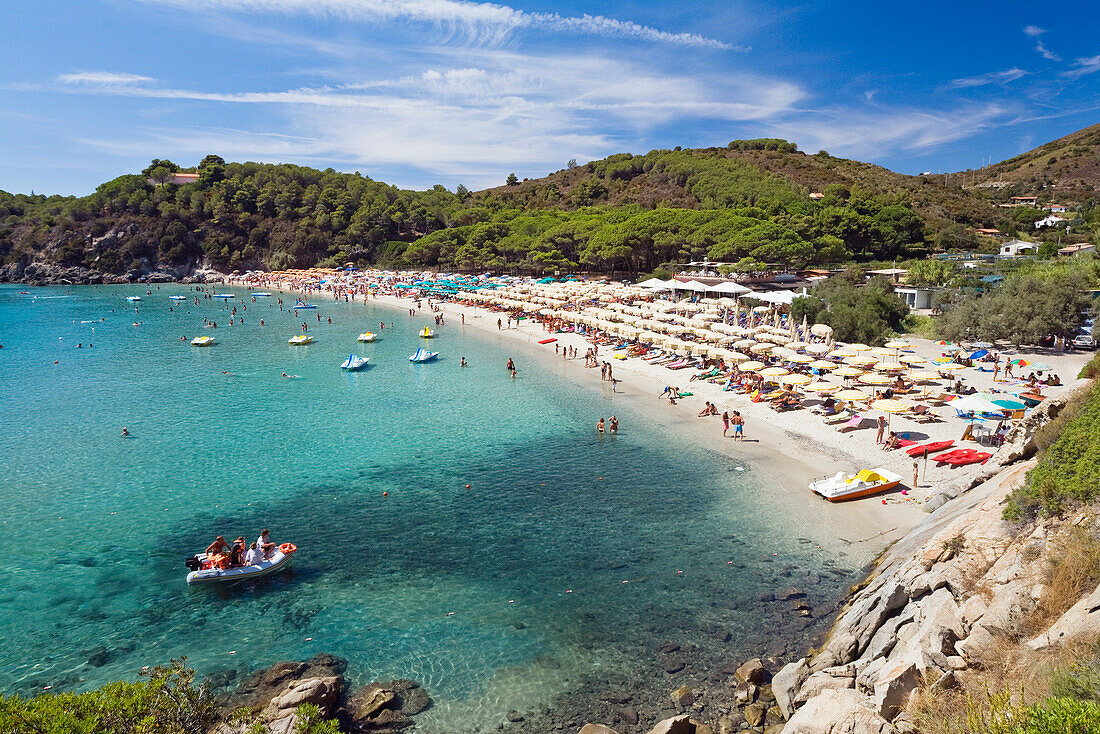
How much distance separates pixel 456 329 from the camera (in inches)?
1955

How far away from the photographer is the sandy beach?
15594mm

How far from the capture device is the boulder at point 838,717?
23.0 feet

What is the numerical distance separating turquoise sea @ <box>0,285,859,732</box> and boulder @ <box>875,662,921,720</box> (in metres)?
3.72

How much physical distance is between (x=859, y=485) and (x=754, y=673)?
27.7 ft

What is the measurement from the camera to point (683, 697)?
32.1 feet

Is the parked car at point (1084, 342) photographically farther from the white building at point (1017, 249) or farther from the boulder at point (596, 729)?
the boulder at point (596, 729)

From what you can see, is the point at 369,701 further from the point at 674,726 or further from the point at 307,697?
the point at 674,726

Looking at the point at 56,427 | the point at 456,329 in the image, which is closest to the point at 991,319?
the point at 456,329

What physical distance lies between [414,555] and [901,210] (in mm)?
64721

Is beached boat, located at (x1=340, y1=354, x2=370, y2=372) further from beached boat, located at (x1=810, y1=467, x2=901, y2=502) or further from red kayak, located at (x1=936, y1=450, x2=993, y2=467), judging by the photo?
red kayak, located at (x1=936, y1=450, x2=993, y2=467)

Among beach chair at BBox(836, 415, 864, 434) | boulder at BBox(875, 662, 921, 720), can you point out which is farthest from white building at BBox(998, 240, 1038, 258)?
boulder at BBox(875, 662, 921, 720)

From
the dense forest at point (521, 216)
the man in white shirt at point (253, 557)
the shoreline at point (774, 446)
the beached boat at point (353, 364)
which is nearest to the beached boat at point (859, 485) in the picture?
the shoreline at point (774, 446)

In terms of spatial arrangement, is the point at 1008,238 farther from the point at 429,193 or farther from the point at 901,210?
the point at 429,193

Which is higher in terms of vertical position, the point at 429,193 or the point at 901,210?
the point at 429,193
